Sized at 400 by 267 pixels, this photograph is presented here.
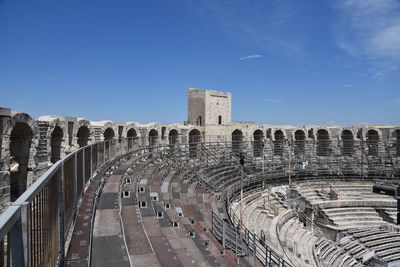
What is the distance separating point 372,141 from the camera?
26906 millimetres

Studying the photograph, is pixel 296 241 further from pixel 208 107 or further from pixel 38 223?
pixel 208 107

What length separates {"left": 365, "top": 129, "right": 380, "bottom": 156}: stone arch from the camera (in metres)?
26.9

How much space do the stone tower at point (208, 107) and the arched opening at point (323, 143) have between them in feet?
32.2

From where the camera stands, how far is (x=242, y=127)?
1089 inches

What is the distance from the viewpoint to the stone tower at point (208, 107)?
30.1m

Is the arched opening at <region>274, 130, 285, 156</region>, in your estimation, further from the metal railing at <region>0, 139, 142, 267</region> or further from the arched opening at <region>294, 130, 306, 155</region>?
the metal railing at <region>0, 139, 142, 267</region>

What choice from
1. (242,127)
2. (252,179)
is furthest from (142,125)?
(242,127)

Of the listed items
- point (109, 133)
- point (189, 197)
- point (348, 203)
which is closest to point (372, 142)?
point (348, 203)

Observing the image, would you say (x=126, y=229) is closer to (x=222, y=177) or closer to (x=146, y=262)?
(x=146, y=262)

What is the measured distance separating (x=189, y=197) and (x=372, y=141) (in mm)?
22511

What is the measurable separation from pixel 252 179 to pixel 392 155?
14.9 m

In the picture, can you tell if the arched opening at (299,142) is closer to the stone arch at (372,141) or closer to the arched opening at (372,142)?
the arched opening at (372,142)

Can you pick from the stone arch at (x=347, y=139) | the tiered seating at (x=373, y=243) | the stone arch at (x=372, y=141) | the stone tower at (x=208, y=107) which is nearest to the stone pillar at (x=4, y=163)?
the tiered seating at (x=373, y=243)

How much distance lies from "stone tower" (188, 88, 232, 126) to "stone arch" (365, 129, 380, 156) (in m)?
13.9
